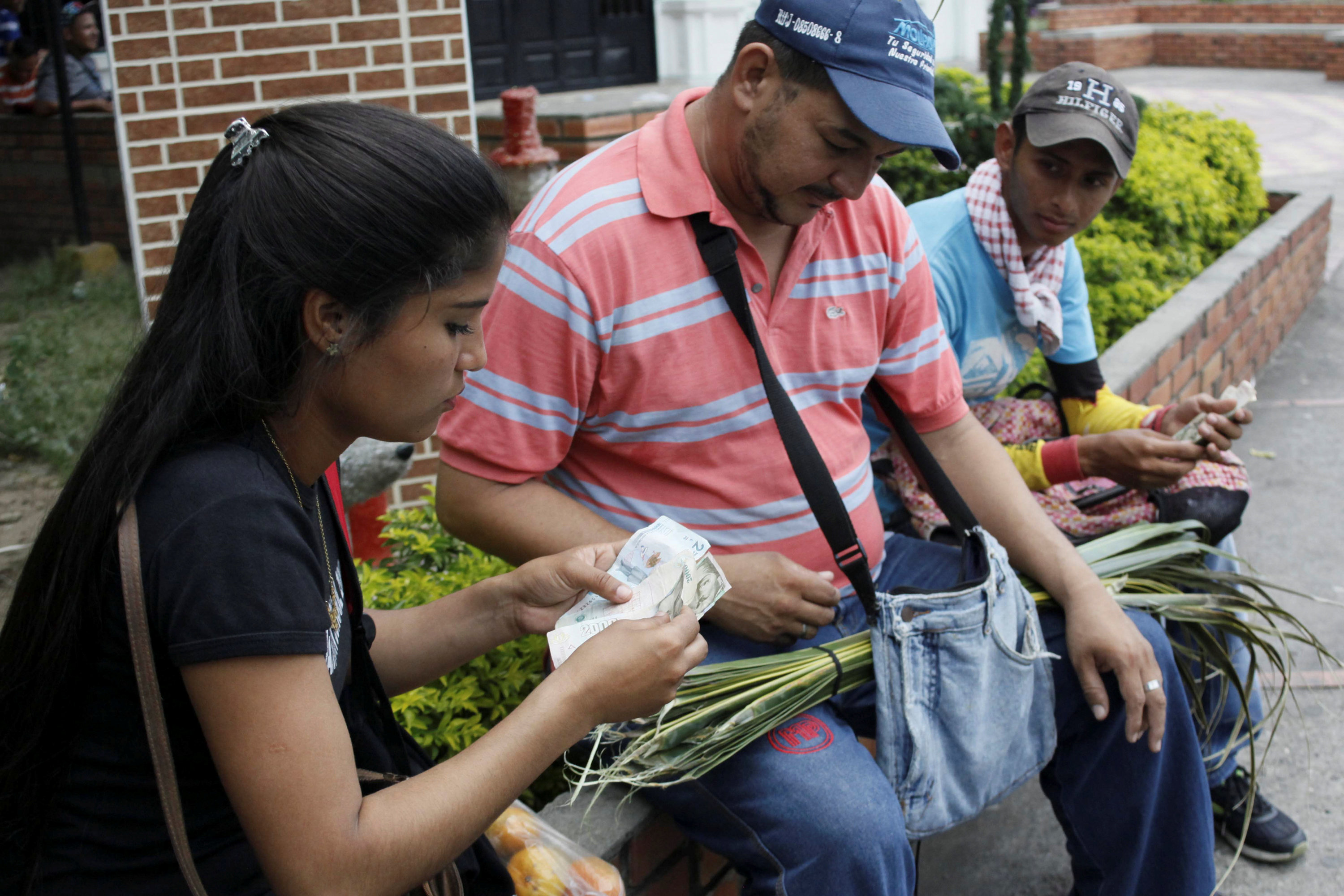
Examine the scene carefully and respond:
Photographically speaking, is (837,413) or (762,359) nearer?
(762,359)

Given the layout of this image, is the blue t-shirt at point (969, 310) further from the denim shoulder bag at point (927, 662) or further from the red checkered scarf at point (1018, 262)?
the denim shoulder bag at point (927, 662)

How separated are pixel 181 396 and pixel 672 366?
36.9 inches

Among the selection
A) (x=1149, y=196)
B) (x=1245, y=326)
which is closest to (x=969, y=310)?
(x=1245, y=326)

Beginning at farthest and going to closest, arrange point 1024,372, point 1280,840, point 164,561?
1. point 1024,372
2. point 1280,840
3. point 164,561

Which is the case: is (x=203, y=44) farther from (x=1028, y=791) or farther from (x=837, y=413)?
(x=1028, y=791)

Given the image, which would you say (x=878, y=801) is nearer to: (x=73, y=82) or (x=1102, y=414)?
(x=1102, y=414)

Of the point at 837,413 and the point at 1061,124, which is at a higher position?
the point at 1061,124

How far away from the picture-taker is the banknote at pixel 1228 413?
2768 millimetres

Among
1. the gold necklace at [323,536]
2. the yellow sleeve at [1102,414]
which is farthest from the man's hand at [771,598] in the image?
the yellow sleeve at [1102,414]

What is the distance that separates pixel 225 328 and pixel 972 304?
81.1 inches

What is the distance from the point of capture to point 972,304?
3.00 metres

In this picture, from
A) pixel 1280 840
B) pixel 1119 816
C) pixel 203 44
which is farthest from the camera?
pixel 203 44

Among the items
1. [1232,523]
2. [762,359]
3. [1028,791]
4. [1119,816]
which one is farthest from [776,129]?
[1028,791]

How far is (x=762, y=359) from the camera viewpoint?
214 centimetres
